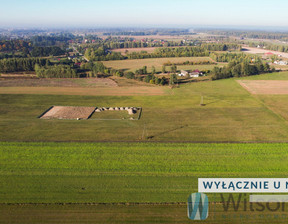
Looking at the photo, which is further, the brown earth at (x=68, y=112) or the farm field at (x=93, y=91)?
the farm field at (x=93, y=91)

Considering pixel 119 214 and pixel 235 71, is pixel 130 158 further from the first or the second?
pixel 235 71

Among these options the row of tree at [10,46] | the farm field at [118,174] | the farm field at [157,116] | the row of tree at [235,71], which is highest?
the row of tree at [10,46]

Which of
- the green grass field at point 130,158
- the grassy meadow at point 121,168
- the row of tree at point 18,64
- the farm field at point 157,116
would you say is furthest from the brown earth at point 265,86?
the row of tree at point 18,64

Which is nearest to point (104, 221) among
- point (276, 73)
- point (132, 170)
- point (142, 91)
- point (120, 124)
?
point (132, 170)

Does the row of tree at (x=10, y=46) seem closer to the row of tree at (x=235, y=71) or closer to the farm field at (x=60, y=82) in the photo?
the farm field at (x=60, y=82)

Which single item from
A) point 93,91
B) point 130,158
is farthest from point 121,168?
point 93,91

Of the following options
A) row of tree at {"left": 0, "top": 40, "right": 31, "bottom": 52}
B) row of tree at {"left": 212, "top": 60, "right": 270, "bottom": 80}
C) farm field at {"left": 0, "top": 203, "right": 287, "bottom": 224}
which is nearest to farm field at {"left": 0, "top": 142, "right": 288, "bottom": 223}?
farm field at {"left": 0, "top": 203, "right": 287, "bottom": 224}

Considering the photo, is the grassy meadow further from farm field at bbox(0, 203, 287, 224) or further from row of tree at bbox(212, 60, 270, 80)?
Answer: row of tree at bbox(212, 60, 270, 80)
